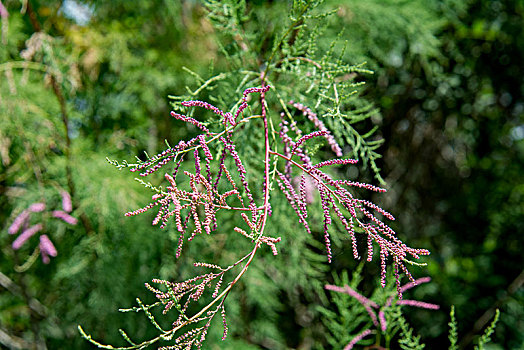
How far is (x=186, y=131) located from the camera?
917 mm

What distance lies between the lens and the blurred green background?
0.88m

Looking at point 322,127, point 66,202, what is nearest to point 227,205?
point 322,127

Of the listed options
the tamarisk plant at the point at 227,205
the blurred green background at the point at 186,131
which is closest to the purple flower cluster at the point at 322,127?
the tamarisk plant at the point at 227,205

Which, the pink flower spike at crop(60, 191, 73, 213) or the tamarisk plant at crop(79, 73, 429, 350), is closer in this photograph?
the tamarisk plant at crop(79, 73, 429, 350)

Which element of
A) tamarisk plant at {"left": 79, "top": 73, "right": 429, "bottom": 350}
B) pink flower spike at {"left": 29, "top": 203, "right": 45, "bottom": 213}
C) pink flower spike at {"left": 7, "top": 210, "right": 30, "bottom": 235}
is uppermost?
tamarisk plant at {"left": 79, "top": 73, "right": 429, "bottom": 350}

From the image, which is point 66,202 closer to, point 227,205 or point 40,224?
point 40,224

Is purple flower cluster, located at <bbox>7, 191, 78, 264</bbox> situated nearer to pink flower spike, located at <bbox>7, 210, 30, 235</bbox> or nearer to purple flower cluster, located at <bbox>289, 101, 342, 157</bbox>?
pink flower spike, located at <bbox>7, 210, 30, 235</bbox>

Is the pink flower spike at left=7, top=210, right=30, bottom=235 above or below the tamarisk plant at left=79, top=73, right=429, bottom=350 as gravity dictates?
below

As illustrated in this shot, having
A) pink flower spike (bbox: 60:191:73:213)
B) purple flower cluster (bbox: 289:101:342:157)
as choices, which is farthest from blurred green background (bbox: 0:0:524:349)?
purple flower cluster (bbox: 289:101:342:157)

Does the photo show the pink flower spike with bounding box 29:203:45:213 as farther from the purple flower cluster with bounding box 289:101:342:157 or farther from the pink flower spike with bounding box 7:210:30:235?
the purple flower cluster with bounding box 289:101:342:157

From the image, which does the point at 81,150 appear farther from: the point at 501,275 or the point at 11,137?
the point at 501,275

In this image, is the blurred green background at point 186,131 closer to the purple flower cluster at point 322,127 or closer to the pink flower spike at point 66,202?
the pink flower spike at point 66,202

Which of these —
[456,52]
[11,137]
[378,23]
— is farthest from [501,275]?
[11,137]

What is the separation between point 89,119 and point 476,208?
1.09 meters
